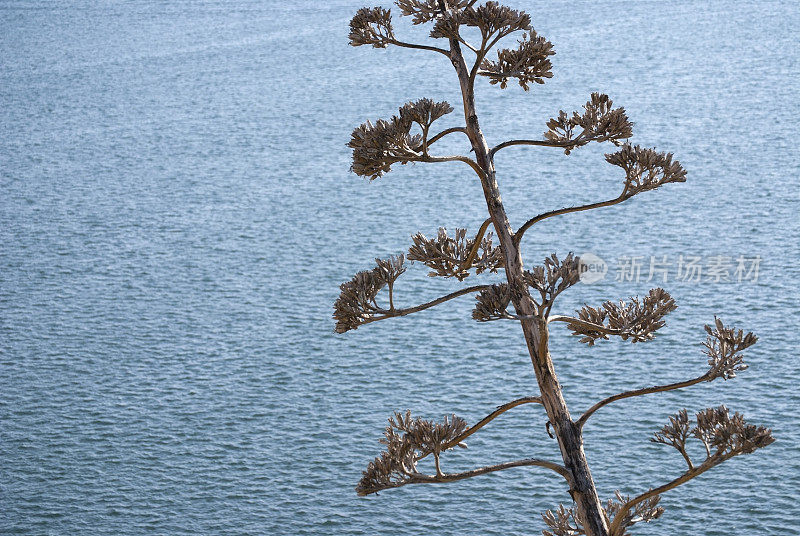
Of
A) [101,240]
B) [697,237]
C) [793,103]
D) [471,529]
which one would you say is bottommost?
Answer: [471,529]

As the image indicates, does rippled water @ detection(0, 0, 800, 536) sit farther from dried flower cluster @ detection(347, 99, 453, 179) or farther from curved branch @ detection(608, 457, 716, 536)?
dried flower cluster @ detection(347, 99, 453, 179)

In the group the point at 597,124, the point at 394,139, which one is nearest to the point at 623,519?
the point at 597,124

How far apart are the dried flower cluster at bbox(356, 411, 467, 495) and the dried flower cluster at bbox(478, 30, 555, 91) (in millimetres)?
1603

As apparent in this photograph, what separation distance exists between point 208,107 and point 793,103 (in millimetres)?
9604

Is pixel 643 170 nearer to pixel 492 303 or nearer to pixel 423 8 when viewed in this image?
pixel 492 303

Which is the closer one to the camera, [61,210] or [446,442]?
[446,442]

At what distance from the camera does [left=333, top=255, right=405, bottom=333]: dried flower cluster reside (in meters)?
5.33

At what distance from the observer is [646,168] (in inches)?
208

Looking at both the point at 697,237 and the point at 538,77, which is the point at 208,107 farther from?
the point at 538,77

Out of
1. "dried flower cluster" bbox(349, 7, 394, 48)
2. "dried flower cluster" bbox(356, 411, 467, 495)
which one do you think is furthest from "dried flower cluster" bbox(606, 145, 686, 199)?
"dried flower cluster" bbox(356, 411, 467, 495)

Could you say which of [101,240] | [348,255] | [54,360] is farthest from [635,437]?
[101,240]

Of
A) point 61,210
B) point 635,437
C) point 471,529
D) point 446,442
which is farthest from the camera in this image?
point 61,210

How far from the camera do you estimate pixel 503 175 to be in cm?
1616

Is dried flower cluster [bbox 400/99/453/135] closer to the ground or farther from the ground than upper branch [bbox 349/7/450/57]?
closer to the ground
